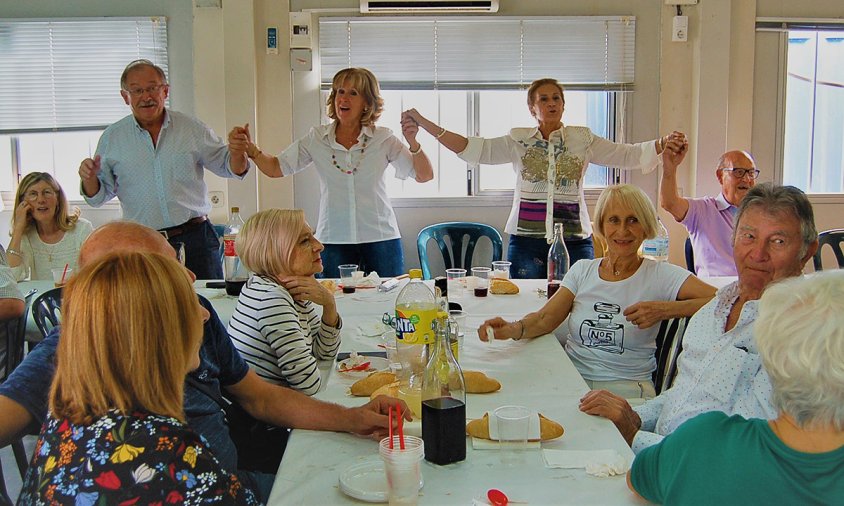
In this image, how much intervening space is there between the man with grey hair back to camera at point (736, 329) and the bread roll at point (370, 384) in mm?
505

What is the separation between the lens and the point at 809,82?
17.1 feet

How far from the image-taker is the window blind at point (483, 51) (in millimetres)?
4977

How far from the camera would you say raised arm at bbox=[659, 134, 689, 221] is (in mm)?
3510

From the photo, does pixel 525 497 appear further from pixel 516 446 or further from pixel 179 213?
pixel 179 213

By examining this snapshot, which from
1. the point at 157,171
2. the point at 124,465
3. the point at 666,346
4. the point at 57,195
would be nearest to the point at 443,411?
the point at 124,465

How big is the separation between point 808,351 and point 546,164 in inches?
118

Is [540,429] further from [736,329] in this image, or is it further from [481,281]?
[481,281]

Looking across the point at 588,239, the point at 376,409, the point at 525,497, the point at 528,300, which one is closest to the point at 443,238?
the point at 588,239

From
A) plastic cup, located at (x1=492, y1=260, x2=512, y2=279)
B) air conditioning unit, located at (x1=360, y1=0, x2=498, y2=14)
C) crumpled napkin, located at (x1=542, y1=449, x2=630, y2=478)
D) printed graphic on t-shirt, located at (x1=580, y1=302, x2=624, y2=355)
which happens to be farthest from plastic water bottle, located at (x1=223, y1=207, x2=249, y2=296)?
air conditioning unit, located at (x1=360, y1=0, x2=498, y2=14)

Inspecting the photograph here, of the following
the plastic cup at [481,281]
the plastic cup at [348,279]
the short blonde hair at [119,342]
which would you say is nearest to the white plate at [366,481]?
the short blonde hair at [119,342]

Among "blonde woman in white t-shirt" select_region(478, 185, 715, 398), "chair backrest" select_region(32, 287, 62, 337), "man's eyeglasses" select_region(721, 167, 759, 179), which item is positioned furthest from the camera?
"man's eyeglasses" select_region(721, 167, 759, 179)

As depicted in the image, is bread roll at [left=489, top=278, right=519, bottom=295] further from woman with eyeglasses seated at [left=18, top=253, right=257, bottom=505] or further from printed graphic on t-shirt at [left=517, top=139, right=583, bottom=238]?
woman with eyeglasses seated at [left=18, top=253, right=257, bottom=505]

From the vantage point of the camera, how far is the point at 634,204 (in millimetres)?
2566

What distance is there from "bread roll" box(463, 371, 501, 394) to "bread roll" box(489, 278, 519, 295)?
1.24 metres
